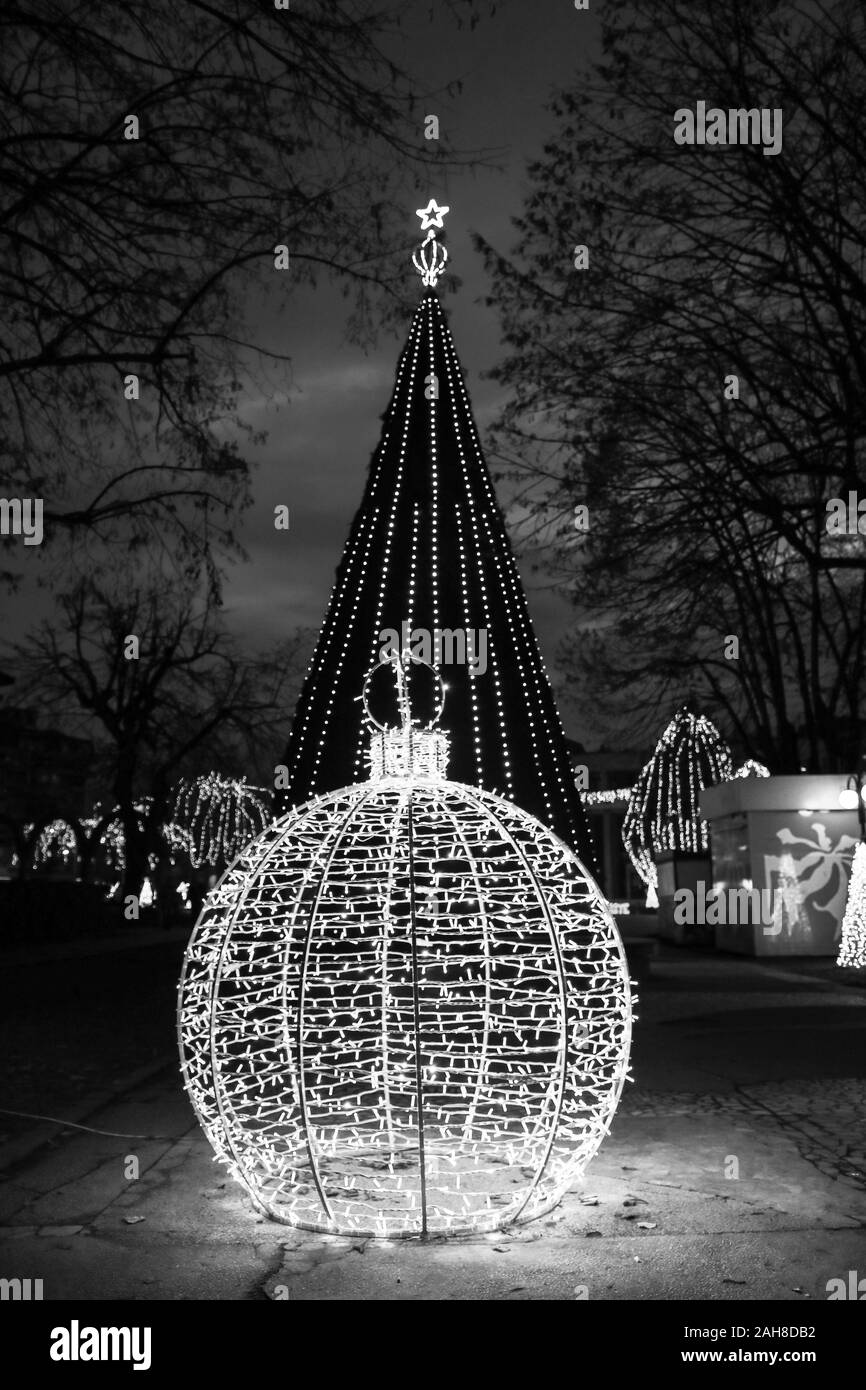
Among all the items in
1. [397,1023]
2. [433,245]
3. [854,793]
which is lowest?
[397,1023]

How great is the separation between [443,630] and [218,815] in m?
34.4

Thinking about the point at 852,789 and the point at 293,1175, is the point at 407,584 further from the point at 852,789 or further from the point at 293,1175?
the point at 852,789

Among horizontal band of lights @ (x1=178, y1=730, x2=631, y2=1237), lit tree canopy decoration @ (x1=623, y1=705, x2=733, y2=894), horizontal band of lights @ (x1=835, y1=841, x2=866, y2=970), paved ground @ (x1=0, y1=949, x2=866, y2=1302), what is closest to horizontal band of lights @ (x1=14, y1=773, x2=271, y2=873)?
lit tree canopy decoration @ (x1=623, y1=705, x2=733, y2=894)

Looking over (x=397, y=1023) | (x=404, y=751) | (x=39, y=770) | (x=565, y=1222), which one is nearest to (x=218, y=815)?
(x=39, y=770)

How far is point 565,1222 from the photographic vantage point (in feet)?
17.4

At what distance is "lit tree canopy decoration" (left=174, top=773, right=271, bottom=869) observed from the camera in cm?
3978

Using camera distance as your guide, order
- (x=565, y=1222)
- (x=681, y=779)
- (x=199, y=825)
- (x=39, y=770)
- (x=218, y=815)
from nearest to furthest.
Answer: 1. (x=565, y=1222)
2. (x=681, y=779)
3. (x=218, y=815)
4. (x=199, y=825)
5. (x=39, y=770)

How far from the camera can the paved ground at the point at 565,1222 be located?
450 centimetres

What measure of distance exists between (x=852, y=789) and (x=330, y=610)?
37.0 ft

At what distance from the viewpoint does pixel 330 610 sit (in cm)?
1509

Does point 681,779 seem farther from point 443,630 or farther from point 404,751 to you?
point 404,751

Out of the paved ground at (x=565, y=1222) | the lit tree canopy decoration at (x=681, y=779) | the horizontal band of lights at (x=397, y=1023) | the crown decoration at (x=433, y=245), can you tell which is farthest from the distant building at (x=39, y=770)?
the horizontal band of lights at (x=397, y=1023)

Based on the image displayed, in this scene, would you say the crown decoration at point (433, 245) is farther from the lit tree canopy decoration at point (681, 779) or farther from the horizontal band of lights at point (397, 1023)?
the lit tree canopy decoration at point (681, 779)
